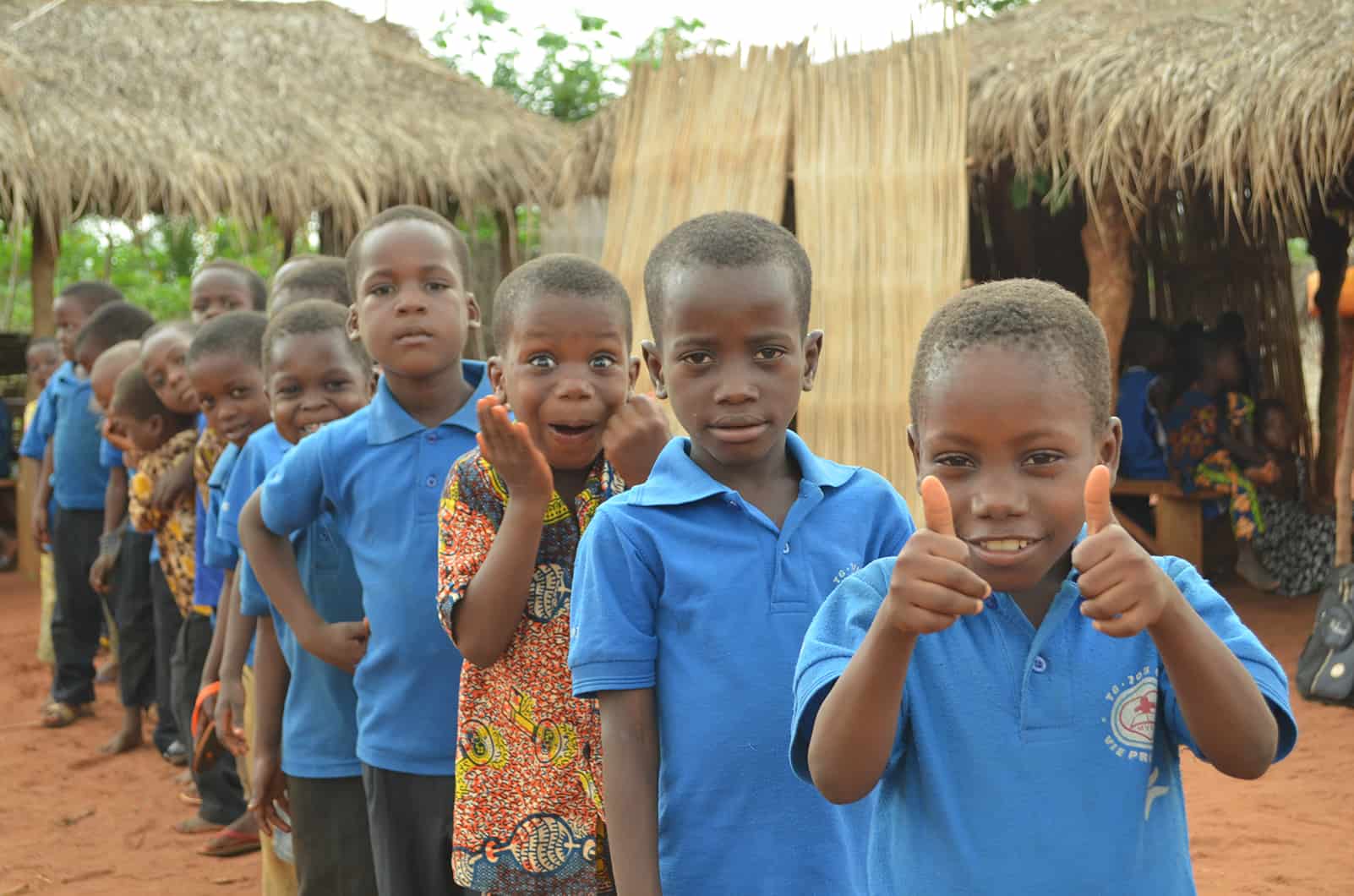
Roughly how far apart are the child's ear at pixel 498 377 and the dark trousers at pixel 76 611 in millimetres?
5300

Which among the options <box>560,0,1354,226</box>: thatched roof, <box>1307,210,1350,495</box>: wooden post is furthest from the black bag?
<box>1307,210,1350,495</box>: wooden post

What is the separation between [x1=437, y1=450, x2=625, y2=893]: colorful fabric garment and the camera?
6.86ft

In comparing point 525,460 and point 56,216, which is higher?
point 56,216

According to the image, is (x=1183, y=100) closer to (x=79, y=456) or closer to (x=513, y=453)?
(x=79, y=456)

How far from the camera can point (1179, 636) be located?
49.9 inches

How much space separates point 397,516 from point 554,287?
64 cm

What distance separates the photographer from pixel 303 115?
35.3 ft

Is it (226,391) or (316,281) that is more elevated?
(316,281)

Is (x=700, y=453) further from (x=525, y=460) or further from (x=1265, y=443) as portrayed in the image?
(x=1265, y=443)

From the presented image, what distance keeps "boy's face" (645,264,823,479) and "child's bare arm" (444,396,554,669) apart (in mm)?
251

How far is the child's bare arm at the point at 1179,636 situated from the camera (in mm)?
1209

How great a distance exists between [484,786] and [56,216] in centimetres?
929

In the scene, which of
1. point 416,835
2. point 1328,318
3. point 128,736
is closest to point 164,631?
point 128,736

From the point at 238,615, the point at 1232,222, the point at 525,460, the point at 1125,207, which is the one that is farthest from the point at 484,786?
the point at 1232,222
